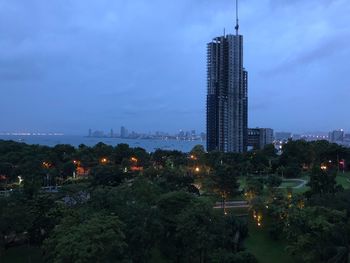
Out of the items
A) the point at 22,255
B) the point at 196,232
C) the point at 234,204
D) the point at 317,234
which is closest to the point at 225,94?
the point at 234,204

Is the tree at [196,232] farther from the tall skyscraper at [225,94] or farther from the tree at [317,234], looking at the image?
the tall skyscraper at [225,94]

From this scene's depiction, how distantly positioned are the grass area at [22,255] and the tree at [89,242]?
5.90 m

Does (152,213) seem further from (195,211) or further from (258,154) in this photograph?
(258,154)

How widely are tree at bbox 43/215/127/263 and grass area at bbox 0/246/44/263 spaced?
19.4 feet

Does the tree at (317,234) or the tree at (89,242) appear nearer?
the tree at (89,242)

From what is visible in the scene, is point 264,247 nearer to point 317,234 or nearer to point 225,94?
point 317,234

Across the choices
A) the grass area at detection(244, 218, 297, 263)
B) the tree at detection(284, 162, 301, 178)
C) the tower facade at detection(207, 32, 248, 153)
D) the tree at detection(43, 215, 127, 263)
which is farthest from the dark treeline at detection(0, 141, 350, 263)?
the tower facade at detection(207, 32, 248, 153)

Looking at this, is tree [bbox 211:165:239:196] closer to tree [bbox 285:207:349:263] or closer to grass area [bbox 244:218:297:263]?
grass area [bbox 244:218:297:263]

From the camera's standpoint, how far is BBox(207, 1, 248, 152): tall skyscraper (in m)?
99.4

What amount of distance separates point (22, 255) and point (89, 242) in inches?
379

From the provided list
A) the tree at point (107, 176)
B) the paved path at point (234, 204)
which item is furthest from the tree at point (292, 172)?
the tree at point (107, 176)

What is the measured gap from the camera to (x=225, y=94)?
99938mm

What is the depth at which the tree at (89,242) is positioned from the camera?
15.6 meters

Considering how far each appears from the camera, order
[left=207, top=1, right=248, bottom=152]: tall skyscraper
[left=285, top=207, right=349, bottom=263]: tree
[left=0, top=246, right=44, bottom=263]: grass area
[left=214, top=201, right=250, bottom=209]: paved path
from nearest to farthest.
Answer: [left=285, top=207, right=349, bottom=263]: tree → [left=0, top=246, right=44, bottom=263]: grass area → [left=214, top=201, right=250, bottom=209]: paved path → [left=207, top=1, right=248, bottom=152]: tall skyscraper
